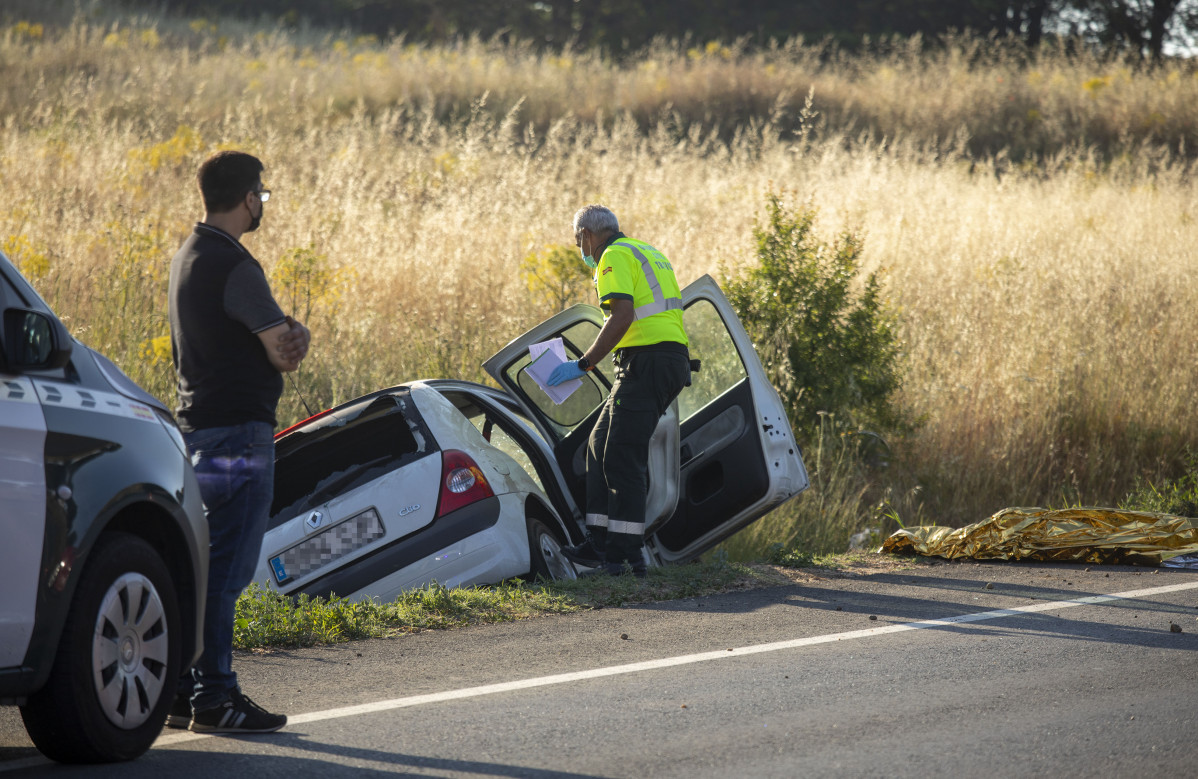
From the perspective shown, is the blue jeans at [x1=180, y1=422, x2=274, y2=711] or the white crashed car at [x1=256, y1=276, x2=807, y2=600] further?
the white crashed car at [x1=256, y1=276, x2=807, y2=600]

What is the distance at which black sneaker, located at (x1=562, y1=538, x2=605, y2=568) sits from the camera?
Answer: 7.83 m

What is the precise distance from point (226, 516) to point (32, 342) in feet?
3.65

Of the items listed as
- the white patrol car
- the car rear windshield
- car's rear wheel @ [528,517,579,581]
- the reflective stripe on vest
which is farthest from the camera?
the reflective stripe on vest

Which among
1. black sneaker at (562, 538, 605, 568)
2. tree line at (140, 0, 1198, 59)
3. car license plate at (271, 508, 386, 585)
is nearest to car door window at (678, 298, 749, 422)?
black sneaker at (562, 538, 605, 568)

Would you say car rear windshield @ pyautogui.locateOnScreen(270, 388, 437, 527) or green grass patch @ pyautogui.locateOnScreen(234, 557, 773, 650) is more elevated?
car rear windshield @ pyautogui.locateOnScreen(270, 388, 437, 527)

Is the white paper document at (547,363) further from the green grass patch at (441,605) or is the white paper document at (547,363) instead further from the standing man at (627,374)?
the green grass patch at (441,605)

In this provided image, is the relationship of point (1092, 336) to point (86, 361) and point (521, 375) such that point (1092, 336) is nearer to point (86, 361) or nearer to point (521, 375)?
point (521, 375)

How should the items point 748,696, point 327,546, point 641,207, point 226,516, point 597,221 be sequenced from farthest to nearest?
point 641,207, point 597,221, point 327,546, point 748,696, point 226,516

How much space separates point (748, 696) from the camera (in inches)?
202

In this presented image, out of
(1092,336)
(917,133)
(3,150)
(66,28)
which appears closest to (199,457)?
(1092,336)

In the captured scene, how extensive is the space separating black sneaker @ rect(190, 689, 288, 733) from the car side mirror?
1.48m

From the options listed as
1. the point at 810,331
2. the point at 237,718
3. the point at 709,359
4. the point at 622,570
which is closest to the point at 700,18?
the point at 810,331

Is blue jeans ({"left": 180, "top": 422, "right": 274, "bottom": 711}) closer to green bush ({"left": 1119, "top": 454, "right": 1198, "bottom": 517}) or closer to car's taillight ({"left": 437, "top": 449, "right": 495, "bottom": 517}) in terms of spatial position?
car's taillight ({"left": 437, "top": 449, "right": 495, "bottom": 517})

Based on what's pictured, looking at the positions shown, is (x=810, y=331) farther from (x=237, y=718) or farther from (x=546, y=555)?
(x=237, y=718)
